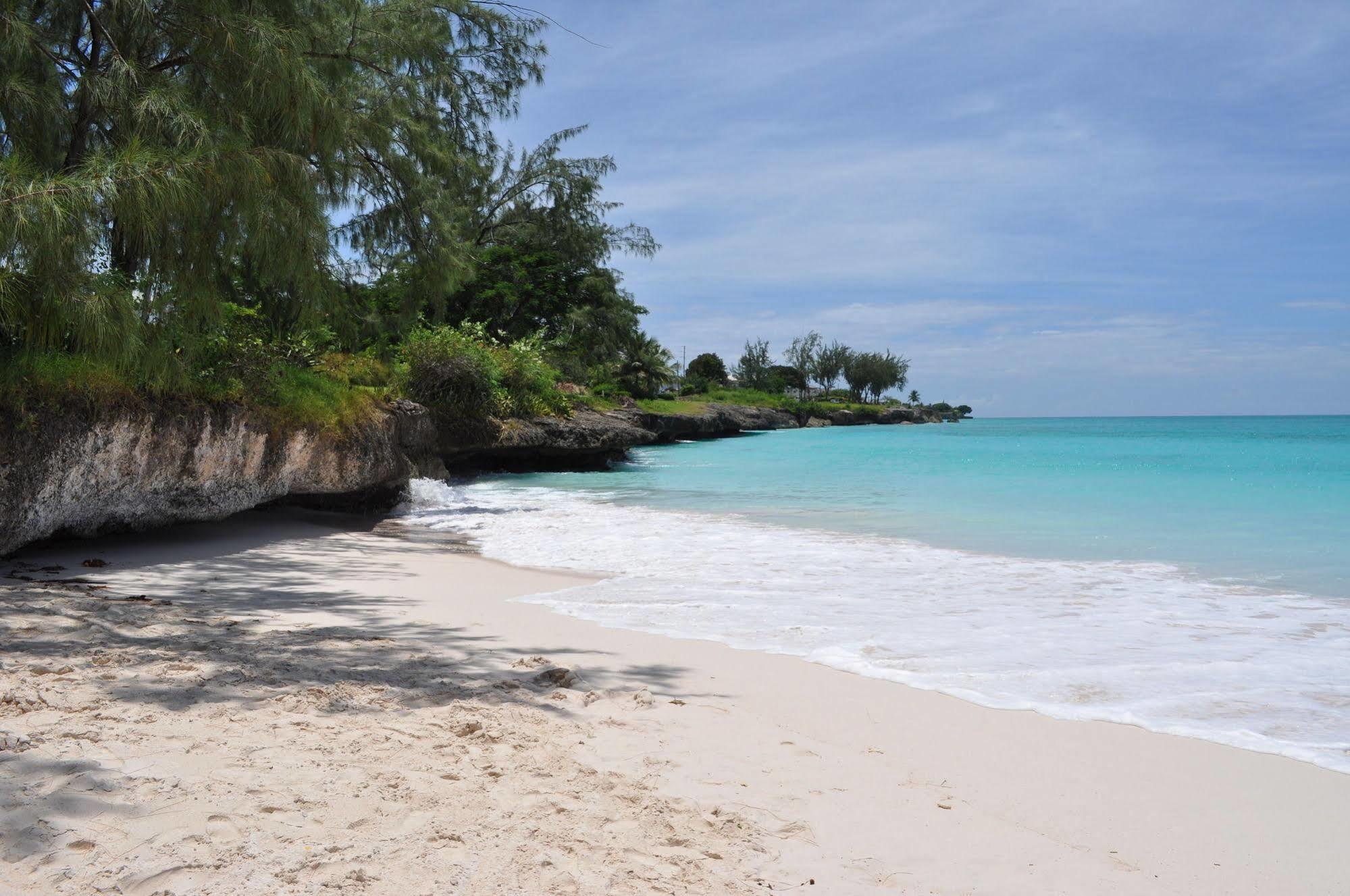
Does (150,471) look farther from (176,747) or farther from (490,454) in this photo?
(490,454)

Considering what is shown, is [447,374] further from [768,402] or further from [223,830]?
[768,402]

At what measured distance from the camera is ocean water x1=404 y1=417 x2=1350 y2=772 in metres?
4.03

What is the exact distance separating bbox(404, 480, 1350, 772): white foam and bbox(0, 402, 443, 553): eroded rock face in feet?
8.04

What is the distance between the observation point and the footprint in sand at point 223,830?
2.15 metres

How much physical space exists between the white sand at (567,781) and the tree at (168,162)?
256cm

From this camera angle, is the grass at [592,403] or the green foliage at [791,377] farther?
the green foliage at [791,377]

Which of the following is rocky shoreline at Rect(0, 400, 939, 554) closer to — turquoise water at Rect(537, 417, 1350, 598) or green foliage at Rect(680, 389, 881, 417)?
turquoise water at Rect(537, 417, 1350, 598)

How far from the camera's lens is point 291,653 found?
393cm

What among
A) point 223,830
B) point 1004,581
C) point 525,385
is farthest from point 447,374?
point 223,830

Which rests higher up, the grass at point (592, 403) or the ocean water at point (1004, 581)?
the grass at point (592, 403)

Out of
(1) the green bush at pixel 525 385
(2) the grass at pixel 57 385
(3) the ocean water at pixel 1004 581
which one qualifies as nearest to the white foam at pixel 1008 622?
(3) the ocean water at pixel 1004 581

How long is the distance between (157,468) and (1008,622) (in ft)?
23.7

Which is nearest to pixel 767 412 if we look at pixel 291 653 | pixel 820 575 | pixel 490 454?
pixel 490 454

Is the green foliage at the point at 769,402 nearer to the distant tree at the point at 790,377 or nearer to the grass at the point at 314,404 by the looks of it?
the distant tree at the point at 790,377
